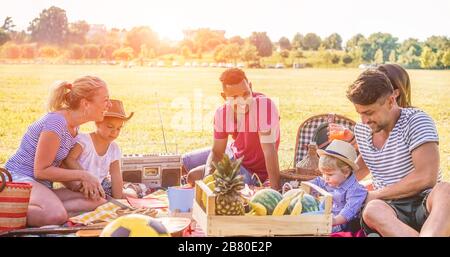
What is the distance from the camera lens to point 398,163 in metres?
3.29

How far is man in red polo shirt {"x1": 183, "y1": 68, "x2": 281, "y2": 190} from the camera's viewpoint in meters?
4.10

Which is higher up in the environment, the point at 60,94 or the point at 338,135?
the point at 60,94

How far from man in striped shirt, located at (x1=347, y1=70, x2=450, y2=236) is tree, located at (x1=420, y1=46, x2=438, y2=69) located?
10.3ft

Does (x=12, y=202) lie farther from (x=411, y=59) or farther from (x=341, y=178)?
(x=411, y=59)

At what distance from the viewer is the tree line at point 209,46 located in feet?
15.1

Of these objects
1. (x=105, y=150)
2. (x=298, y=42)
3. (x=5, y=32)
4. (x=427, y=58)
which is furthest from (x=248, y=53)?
(x=105, y=150)

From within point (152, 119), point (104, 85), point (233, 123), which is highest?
point (104, 85)

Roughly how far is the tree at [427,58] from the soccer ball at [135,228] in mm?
4379

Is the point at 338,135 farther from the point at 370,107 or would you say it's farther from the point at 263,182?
the point at 370,107

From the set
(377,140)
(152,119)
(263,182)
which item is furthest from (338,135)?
(152,119)

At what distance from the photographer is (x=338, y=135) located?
14.4 feet

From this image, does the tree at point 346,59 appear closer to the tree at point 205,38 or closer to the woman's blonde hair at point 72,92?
the tree at point 205,38
